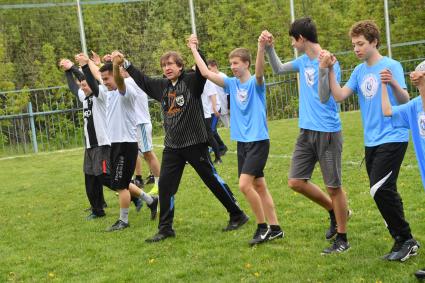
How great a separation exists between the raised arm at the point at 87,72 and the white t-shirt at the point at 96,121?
0.37 m

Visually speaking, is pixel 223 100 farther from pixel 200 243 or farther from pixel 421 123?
pixel 421 123

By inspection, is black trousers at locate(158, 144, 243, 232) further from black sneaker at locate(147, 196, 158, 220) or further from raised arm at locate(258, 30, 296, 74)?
raised arm at locate(258, 30, 296, 74)

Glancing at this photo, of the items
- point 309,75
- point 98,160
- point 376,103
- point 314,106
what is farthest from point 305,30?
point 98,160

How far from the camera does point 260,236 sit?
19.6 feet

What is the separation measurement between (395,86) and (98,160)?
4177 millimetres

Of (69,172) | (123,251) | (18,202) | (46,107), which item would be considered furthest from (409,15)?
(123,251)

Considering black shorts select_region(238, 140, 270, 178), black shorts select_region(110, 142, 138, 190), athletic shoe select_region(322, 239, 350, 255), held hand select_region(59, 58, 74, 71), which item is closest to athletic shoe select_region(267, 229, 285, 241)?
black shorts select_region(238, 140, 270, 178)

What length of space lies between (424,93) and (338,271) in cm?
159

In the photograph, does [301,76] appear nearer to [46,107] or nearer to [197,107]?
[197,107]

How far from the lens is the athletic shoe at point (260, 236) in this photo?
5.95m

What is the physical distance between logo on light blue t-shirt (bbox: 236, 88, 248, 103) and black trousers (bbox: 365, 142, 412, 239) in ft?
4.86

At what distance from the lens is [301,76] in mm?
5691

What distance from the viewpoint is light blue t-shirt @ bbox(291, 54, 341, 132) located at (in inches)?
216

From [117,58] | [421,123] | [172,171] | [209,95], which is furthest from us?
[209,95]
